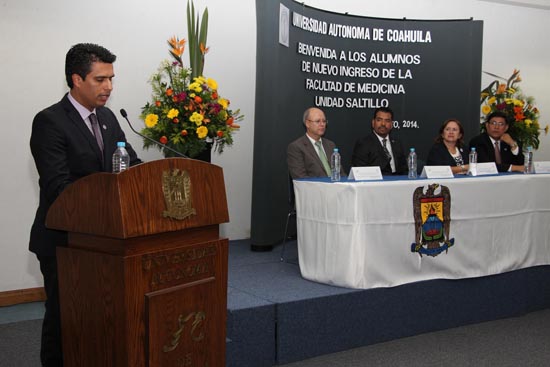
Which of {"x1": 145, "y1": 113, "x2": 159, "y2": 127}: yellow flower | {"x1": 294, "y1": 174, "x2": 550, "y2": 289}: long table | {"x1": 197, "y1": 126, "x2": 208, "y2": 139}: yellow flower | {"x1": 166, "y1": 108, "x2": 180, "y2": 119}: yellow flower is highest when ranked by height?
{"x1": 166, "y1": 108, "x2": 180, "y2": 119}: yellow flower

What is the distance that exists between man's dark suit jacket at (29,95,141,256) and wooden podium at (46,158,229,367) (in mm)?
170

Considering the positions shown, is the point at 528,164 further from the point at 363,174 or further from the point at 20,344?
the point at 20,344

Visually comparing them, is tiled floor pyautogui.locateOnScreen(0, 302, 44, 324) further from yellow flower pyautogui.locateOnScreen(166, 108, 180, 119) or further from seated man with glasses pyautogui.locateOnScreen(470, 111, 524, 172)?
seated man with glasses pyautogui.locateOnScreen(470, 111, 524, 172)

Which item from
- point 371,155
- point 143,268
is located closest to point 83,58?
point 143,268

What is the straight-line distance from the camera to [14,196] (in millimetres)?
4312

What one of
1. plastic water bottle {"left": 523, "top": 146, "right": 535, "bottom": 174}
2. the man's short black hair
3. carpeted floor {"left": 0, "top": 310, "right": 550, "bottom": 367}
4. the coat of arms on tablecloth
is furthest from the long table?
the man's short black hair

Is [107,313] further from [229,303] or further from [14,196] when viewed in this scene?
[14,196]

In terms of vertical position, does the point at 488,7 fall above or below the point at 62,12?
above

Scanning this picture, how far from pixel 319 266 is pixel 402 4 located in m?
3.84

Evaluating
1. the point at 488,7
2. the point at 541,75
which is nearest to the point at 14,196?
the point at 488,7

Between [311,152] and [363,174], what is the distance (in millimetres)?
923

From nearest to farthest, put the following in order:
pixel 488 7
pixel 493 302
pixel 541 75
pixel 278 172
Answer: pixel 493 302 < pixel 278 172 < pixel 488 7 < pixel 541 75

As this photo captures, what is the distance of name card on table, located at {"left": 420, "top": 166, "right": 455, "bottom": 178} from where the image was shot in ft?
12.9

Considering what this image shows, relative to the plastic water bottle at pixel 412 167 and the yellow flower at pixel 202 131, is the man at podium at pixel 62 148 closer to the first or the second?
the yellow flower at pixel 202 131
